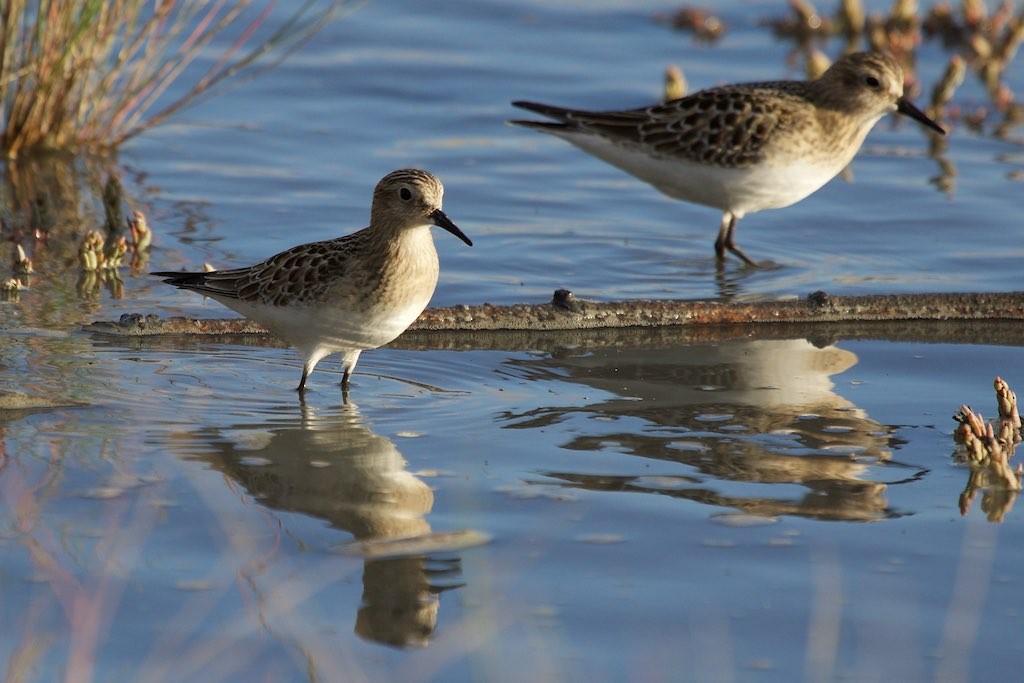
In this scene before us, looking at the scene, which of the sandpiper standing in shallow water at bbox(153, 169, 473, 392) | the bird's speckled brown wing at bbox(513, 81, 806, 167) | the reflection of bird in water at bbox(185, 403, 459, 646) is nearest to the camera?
the reflection of bird in water at bbox(185, 403, 459, 646)

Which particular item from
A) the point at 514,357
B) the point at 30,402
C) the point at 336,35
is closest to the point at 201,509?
the point at 30,402

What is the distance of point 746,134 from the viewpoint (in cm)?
1074

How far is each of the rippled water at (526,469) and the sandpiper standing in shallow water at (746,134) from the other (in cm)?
50

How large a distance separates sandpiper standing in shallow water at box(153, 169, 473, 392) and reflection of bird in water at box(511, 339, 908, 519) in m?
0.87

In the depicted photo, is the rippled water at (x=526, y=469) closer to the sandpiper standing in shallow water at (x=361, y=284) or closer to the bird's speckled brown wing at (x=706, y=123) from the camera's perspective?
the sandpiper standing in shallow water at (x=361, y=284)

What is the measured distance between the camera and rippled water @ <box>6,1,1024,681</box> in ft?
16.4

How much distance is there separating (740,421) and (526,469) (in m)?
1.29

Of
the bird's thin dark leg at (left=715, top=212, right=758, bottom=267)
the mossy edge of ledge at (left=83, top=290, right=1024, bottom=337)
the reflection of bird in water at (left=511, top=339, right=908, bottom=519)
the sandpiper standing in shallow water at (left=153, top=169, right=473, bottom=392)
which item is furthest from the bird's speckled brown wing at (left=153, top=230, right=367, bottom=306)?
the bird's thin dark leg at (left=715, top=212, right=758, bottom=267)

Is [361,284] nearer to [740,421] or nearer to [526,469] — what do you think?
[526,469]

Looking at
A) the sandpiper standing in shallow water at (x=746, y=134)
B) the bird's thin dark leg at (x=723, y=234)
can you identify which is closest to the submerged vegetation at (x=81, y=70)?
the sandpiper standing in shallow water at (x=746, y=134)

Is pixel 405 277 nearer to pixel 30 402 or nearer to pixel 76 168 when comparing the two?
pixel 30 402

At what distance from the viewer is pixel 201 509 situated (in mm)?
5996

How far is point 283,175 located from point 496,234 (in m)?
2.16

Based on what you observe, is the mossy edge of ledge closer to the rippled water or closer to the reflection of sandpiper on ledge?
the rippled water
